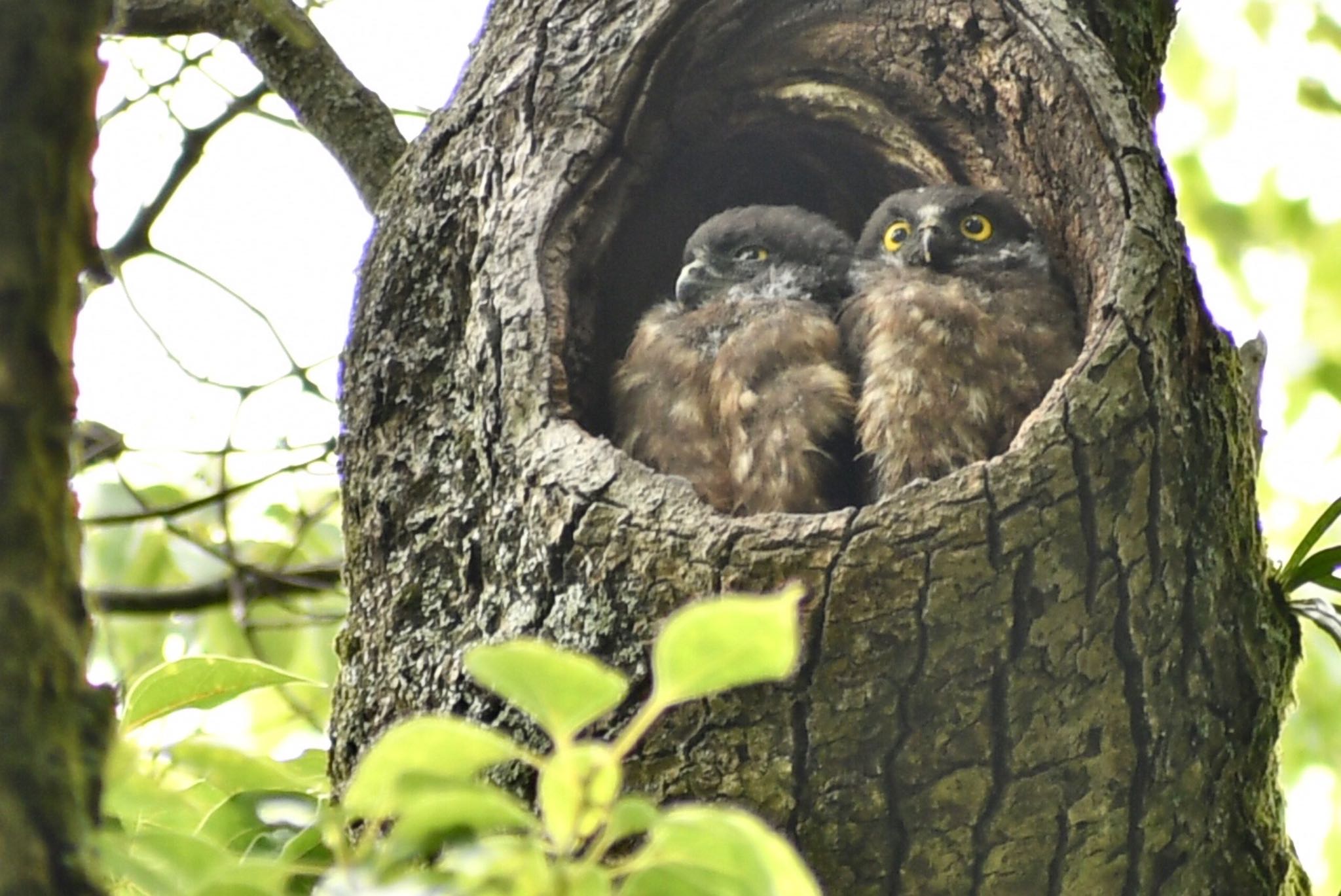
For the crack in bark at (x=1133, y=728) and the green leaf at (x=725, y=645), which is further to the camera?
the crack in bark at (x=1133, y=728)

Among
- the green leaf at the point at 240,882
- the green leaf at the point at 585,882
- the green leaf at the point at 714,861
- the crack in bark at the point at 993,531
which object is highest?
the crack in bark at the point at 993,531

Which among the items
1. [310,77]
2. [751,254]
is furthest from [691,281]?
[310,77]

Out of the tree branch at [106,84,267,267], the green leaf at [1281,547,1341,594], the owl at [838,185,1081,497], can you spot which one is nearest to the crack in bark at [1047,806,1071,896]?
the green leaf at [1281,547,1341,594]

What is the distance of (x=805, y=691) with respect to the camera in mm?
2098

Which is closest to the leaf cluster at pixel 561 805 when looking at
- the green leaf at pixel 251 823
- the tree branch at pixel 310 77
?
the green leaf at pixel 251 823

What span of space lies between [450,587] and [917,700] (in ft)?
2.92

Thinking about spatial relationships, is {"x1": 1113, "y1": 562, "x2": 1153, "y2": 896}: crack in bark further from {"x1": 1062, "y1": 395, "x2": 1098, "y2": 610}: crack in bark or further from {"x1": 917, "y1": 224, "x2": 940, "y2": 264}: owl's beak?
{"x1": 917, "y1": 224, "x2": 940, "y2": 264}: owl's beak

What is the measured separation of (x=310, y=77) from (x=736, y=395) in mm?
1202

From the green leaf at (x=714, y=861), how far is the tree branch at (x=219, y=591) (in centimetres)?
309

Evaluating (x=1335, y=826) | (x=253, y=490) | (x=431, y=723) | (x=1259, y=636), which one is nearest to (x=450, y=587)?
(x=1259, y=636)

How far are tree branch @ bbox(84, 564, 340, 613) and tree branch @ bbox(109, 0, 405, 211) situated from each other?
125 centimetres

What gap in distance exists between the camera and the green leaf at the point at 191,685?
2156mm

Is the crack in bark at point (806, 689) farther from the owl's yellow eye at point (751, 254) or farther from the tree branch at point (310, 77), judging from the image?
the owl's yellow eye at point (751, 254)

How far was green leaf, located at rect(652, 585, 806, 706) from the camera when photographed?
1036 mm
